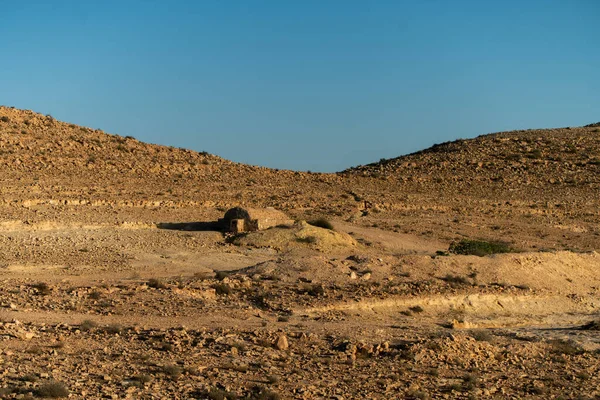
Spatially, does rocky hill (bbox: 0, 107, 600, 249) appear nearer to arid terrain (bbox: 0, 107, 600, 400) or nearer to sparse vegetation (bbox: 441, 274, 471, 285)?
arid terrain (bbox: 0, 107, 600, 400)

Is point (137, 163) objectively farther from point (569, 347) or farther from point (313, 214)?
point (569, 347)

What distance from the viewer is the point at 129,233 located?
76.7ft

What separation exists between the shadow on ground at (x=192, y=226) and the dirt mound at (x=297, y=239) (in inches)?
83.5

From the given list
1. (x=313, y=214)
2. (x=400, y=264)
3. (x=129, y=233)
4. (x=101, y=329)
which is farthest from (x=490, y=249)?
(x=101, y=329)

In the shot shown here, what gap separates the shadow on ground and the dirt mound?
2.12 m

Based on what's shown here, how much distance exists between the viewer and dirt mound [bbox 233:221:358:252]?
21812 mm

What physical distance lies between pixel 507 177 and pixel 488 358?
1187 inches

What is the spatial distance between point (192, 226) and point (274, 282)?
10.1m

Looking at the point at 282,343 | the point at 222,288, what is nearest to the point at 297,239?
the point at 222,288

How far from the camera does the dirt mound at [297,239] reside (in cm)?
2181

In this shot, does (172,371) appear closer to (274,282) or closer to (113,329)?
(113,329)

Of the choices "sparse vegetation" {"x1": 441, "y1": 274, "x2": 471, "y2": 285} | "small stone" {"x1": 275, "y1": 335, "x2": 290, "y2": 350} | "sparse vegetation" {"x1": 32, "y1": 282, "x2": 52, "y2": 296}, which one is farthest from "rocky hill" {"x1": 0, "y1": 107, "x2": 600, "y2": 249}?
"small stone" {"x1": 275, "y1": 335, "x2": 290, "y2": 350}

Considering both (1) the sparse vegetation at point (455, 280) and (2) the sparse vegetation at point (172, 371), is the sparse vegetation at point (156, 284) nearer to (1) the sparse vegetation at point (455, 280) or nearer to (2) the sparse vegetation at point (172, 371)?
(2) the sparse vegetation at point (172, 371)

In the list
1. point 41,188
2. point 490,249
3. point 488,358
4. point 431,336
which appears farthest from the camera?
point 41,188
